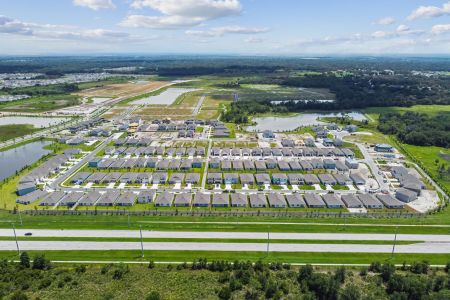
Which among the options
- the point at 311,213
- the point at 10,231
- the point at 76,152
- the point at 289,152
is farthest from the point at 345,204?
the point at 76,152

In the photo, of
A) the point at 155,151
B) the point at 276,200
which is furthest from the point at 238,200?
the point at 155,151

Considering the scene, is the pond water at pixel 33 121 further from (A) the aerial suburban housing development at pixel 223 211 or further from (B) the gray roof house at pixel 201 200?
(B) the gray roof house at pixel 201 200

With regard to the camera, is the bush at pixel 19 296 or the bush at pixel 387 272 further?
the bush at pixel 387 272

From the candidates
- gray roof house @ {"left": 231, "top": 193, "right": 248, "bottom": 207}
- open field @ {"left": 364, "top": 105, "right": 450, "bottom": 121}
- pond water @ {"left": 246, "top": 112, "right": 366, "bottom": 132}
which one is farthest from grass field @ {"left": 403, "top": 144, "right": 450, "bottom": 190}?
open field @ {"left": 364, "top": 105, "right": 450, "bottom": 121}

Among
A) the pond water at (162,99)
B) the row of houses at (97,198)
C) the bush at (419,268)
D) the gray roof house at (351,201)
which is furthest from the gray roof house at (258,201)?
the pond water at (162,99)

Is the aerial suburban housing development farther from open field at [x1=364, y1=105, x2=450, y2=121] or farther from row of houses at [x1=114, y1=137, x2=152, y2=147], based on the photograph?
open field at [x1=364, y1=105, x2=450, y2=121]

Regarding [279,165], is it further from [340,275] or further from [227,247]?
[340,275]
